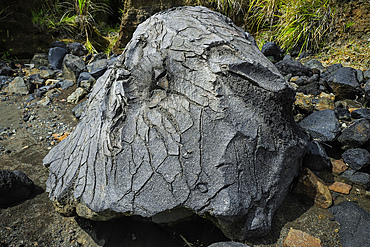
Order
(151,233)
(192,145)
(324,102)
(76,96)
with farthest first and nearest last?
(76,96), (324,102), (151,233), (192,145)

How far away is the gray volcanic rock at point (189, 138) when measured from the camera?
1423mm

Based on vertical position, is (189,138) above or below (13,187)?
above

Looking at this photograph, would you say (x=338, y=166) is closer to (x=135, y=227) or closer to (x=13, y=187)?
(x=135, y=227)

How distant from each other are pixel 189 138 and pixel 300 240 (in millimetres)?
832

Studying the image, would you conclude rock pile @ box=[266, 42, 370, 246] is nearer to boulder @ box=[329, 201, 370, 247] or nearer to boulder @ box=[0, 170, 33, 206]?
boulder @ box=[329, 201, 370, 247]

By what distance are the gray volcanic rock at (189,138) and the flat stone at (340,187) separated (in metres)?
0.38

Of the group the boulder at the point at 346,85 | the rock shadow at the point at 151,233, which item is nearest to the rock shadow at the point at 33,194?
the rock shadow at the point at 151,233

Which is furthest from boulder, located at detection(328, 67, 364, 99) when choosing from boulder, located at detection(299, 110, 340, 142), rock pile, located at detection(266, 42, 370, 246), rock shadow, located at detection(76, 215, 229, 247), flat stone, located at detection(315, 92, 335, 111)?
rock shadow, located at detection(76, 215, 229, 247)

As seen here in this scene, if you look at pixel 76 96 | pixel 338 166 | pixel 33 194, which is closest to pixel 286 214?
pixel 338 166

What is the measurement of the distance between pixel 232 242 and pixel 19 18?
15.7 feet

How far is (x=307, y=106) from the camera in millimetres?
2439

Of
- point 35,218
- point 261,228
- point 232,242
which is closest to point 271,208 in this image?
point 261,228

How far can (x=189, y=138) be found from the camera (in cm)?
147

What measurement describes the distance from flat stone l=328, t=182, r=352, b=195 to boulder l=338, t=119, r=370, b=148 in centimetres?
39
